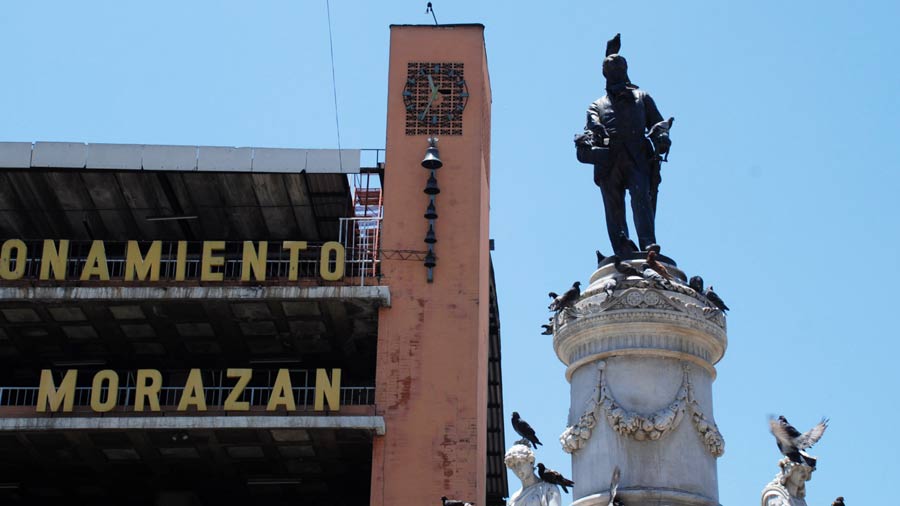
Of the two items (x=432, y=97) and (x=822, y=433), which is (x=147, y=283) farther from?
(x=822, y=433)

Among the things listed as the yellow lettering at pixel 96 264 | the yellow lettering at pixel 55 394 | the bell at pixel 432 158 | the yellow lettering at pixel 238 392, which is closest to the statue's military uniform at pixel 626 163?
the bell at pixel 432 158

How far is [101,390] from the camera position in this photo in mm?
50781

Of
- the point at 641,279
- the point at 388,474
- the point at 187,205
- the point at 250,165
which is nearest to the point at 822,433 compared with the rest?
the point at 641,279

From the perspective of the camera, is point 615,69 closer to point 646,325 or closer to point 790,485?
point 646,325

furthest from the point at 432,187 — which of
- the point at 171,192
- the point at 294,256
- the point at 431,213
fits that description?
the point at 171,192

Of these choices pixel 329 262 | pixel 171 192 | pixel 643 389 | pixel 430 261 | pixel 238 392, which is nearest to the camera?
pixel 643 389

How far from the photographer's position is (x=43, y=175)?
53.3 meters

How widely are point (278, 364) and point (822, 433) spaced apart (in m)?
41.8

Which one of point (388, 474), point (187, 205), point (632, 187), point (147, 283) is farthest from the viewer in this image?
point (187, 205)

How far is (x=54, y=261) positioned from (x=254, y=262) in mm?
6430

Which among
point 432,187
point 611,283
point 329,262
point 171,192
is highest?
point 171,192

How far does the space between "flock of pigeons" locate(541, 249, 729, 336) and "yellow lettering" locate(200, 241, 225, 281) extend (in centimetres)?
3481

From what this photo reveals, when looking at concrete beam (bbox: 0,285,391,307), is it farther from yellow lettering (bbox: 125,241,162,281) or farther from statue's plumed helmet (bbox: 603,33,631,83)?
statue's plumed helmet (bbox: 603,33,631,83)

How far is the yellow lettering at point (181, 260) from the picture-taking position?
169ft
